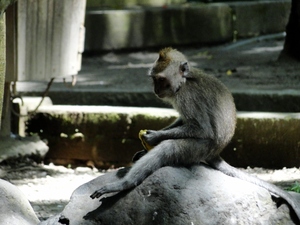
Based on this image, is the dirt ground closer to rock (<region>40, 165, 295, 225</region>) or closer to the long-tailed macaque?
rock (<region>40, 165, 295, 225</region>)

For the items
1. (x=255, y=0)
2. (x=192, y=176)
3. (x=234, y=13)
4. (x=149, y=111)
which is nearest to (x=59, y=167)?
(x=149, y=111)

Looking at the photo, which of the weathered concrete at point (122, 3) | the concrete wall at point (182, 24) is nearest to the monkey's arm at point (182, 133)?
the concrete wall at point (182, 24)

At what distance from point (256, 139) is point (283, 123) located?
367mm

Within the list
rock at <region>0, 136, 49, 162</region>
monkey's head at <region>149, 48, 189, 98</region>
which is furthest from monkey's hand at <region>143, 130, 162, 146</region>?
rock at <region>0, 136, 49, 162</region>

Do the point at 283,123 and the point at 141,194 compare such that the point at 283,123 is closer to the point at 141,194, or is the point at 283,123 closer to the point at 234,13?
the point at 141,194

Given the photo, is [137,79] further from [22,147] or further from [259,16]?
[259,16]

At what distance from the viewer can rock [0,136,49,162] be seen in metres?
8.12

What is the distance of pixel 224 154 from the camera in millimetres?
8086

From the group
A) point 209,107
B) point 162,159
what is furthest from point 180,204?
point 209,107

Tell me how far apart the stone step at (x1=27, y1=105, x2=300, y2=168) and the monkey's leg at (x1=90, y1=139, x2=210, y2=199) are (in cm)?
254

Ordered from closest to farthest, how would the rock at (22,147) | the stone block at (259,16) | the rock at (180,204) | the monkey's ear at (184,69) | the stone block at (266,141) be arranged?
the rock at (180,204) < the monkey's ear at (184,69) < the stone block at (266,141) < the rock at (22,147) < the stone block at (259,16)

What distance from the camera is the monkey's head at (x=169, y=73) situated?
5.64m

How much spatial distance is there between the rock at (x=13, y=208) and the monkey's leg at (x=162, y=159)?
68 centimetres

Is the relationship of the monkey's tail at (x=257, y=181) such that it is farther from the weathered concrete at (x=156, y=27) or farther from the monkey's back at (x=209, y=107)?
the weathered concrete at (x=156, y=27)
